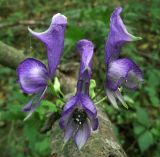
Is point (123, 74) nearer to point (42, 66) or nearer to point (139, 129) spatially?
point (42, 66)

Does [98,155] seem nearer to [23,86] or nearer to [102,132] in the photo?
[102,132]

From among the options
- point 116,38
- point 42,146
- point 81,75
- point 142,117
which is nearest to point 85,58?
point 81,75

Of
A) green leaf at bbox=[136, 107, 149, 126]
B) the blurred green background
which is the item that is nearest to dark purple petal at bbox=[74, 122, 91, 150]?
the blurred green background

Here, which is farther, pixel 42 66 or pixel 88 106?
pixel 42 66

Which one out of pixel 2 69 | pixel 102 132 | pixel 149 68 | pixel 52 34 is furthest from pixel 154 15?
pixel 52 34

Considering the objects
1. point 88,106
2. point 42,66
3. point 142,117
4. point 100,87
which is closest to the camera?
point 88,106

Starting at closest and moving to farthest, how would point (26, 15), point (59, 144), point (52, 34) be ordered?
A: point (52, 34) < point (59, 144) < point (26, 15)

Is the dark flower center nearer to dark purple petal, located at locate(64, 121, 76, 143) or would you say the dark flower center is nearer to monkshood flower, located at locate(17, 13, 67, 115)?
dark purple petal, located at locate(64, 121, 76, 143)

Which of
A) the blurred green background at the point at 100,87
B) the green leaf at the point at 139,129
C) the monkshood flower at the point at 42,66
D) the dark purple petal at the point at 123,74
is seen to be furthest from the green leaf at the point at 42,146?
the dark purple petal at the point at 123,74
